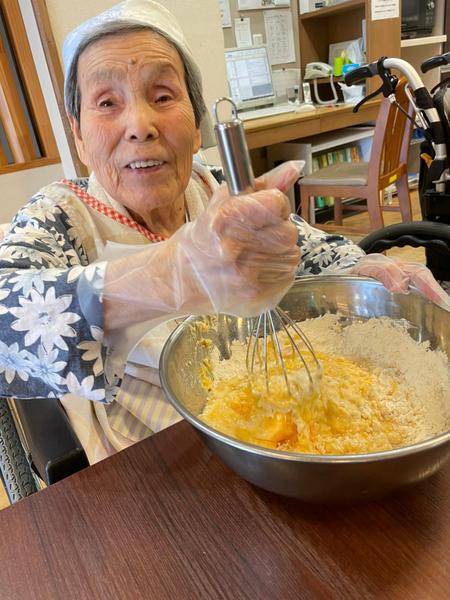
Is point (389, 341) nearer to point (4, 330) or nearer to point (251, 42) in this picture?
point (4, 330)

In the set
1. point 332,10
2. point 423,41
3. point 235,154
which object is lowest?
point 235,154

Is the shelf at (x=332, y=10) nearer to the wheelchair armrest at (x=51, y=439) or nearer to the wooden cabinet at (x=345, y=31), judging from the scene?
the wooden cabinet at (x=345, y=31)

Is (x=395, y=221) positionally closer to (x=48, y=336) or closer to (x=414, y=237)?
(x=414, y=237)

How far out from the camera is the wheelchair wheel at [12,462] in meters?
0.75

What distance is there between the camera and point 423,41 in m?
3.27

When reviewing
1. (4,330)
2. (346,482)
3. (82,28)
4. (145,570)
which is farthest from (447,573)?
(82,28)

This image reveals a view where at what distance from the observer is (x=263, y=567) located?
0.42 m

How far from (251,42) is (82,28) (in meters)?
2.76

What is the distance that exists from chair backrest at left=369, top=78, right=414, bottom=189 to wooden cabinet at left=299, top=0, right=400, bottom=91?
2.49 ft

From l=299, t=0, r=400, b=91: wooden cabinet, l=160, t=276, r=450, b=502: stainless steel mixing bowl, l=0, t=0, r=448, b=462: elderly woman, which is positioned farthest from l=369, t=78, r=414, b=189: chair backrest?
l=160, t=276, r=450, b=502: stainless steel mixing bowl

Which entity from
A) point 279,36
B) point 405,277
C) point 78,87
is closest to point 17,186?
point 78,87

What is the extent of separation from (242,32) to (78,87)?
9.00 feet

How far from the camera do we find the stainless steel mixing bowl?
38 centimetres

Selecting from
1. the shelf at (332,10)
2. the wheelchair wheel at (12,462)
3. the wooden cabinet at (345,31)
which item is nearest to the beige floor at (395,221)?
the wooden cabinet at (345,31)
